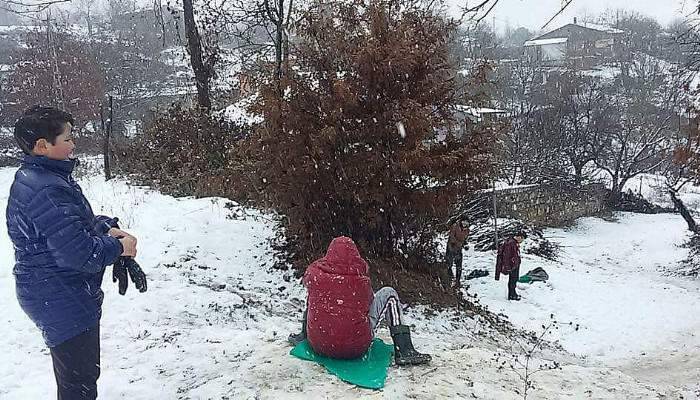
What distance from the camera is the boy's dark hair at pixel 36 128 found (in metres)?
3.06

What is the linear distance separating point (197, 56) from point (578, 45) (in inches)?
2300

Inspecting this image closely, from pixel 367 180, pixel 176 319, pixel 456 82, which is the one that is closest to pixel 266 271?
pixel 367 180

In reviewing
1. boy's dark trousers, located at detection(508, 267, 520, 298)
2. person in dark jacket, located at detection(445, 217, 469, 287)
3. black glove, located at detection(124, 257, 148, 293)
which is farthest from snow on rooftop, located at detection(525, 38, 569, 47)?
black glove, located at detection(124, 257, 148, 293)

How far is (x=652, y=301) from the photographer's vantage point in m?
13.1

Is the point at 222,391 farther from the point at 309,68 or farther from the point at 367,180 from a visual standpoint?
the point at 309,68

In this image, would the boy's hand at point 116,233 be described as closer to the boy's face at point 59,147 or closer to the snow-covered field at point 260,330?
the boy's face at point 59,147

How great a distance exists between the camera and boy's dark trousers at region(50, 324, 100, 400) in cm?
321

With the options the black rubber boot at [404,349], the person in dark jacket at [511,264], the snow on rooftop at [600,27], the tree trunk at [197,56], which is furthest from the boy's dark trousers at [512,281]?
the snow on rooftop at [600,27]

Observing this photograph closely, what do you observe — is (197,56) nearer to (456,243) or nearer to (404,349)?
(456,243)

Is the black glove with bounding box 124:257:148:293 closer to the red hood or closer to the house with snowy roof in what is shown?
the red hood

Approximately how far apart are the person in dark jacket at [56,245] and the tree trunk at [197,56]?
13.4 m

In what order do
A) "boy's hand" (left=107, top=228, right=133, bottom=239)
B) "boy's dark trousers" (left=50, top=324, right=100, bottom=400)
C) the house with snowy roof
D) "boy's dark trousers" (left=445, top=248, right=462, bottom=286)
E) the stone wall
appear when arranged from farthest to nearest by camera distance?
the house with snowy roof
the stone wall
"boy's dark trousers" (left=445, top=248, right=462, bottom=286)
"boy's hand" (left=107, top=228, right=133, bottom=239)
"boy's dark trousers" (left=50, top=324, right=100, bottom=400)

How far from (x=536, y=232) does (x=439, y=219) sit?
420 inches

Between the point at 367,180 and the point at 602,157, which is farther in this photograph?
the point at 602,157
